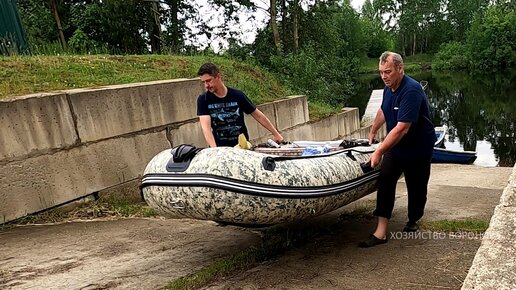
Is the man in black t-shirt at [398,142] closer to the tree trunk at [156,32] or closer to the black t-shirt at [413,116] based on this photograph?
the black t-shirt at [413,116]

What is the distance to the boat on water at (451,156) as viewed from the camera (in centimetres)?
1334

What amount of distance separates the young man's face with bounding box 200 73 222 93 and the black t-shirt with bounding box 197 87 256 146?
85mm

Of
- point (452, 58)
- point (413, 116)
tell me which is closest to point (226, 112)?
point (413, 116)

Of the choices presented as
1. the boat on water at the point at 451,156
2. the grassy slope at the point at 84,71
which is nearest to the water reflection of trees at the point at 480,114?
the boat on water at the point at 451,156

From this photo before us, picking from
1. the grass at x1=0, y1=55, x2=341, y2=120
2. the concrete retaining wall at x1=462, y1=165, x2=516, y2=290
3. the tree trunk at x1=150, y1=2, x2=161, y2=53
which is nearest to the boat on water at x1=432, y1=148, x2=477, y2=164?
the grass at x1=0, y1=55, x2=341, y2=120

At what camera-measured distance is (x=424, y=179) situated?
153 inches

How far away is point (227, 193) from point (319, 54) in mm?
18855

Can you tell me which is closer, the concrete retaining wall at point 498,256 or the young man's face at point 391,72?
the concrete retaining wall at point 498,256

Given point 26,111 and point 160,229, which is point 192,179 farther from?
point 26,111

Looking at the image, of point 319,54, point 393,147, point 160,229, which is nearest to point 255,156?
point 393,147

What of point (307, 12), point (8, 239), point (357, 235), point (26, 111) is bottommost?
point (357, 235)

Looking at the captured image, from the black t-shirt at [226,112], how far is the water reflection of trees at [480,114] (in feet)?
43.7

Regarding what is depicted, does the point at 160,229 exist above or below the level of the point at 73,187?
below

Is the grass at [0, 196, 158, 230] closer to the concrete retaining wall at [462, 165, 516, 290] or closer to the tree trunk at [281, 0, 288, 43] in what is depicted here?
the concrete retaining wall at [462, 165, 516, 290]
